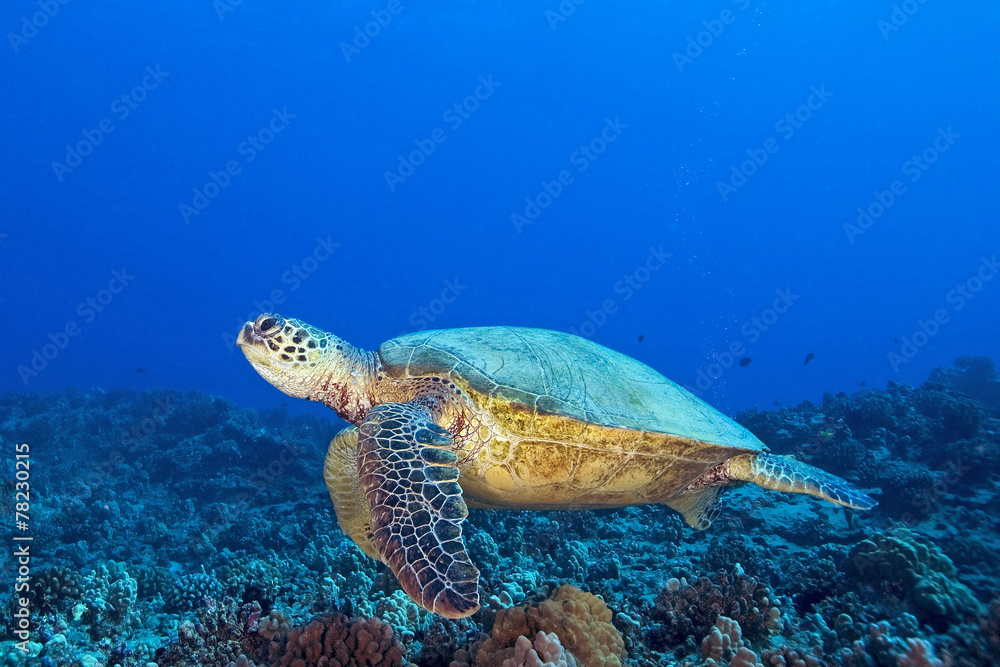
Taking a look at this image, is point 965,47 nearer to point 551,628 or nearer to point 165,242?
point 551,628

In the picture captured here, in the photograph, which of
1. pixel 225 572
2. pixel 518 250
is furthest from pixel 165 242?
pixel 225 572

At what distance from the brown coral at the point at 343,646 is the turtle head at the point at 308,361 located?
83.4 inches

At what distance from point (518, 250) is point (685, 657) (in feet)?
431

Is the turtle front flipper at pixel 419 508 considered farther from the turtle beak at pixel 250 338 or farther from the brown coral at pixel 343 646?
the turtle beak at pixel 250 338

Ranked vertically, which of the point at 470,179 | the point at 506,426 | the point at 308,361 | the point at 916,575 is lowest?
the point at 308,361

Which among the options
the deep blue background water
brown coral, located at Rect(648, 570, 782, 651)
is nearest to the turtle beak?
brown coral, located at Rect(648, 570, 782, 651)

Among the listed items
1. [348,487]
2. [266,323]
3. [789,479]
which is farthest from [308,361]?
[789,479]

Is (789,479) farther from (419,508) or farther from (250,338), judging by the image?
(250,338)

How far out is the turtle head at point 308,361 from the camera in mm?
4238

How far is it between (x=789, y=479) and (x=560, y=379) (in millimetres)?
2701

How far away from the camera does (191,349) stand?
108 metres

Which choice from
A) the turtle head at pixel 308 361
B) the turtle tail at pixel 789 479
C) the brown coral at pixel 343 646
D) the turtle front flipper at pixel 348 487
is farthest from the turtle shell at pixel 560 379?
the brown coral at pixel 343 646

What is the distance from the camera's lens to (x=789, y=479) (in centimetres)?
451

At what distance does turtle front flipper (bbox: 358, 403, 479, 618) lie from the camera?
244 centimetres
